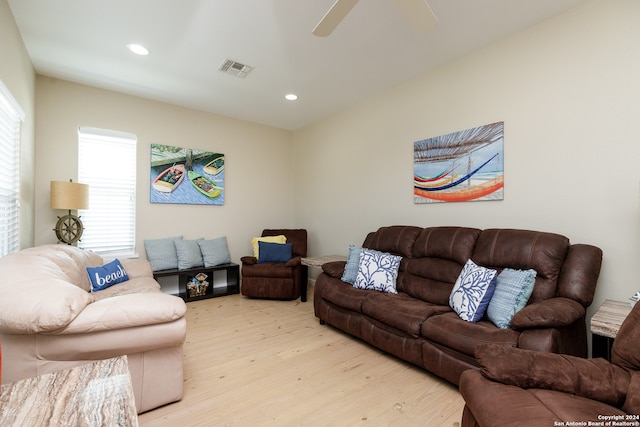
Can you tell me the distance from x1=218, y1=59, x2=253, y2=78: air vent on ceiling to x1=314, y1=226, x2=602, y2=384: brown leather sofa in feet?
7.98

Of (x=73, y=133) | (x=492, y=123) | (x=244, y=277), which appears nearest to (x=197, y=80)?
(x=73, y=133)

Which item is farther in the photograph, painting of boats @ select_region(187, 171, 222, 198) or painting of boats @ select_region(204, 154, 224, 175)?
painting of boats @ select_region(204, 154, 224, 175)

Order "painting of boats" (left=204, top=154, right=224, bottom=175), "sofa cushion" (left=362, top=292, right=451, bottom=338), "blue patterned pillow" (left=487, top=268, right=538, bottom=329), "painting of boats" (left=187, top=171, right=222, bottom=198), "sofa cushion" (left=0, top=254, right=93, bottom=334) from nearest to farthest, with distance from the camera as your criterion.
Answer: "sofa cushion" (left=0, top=254, right=93, bottom=334) < "blue patterned pillow" (left=487, top=268, right=538, bottom=329) < "sofa cushion" (left=362, top=292, right=451, bottom=338) < "painting of boats" (left=187, top=171, right=222, bottom=198) < "painting of boats" (left=204, top=154, right=224, bottom=175)

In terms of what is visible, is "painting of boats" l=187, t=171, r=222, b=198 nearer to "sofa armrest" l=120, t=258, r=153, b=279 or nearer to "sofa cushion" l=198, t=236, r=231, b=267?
"sofa cushion" l=198, t=236, r=231, b=267

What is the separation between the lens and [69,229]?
11.3 feet

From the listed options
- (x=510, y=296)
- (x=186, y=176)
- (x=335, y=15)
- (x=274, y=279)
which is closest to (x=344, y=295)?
(x=510, y=296)

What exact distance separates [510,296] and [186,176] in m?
4.24

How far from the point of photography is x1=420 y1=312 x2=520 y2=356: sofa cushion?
1862 millimetres

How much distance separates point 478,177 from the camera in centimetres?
290

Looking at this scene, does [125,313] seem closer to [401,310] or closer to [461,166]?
[401,310]

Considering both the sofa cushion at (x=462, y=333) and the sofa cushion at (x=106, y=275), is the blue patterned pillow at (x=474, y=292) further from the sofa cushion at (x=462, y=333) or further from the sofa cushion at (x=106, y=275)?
the sofa cushion at (x=106, y=275)

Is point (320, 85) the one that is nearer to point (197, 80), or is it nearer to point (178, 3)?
point (197, 80)

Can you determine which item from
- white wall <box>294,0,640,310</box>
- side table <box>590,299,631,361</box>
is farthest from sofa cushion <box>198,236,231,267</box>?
side table <box>590,299,631,361</box>

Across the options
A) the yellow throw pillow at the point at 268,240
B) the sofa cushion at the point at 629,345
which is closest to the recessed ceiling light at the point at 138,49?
the yellow throw pillow at the point at 268,240
